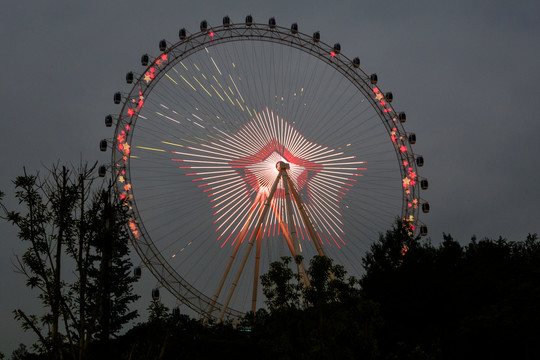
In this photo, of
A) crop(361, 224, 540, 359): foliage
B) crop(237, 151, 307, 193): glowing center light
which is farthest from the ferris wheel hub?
crop(361, 224, 540, 359): foliage

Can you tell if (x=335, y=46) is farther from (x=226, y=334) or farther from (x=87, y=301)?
(x=87, y=301)

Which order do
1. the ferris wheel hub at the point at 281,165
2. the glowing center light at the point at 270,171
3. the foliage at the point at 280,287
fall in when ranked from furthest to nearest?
the ferris wheel hub at the point at 281,165, the glowing center light at the point at 270,171, the foliage at the point at 280,287

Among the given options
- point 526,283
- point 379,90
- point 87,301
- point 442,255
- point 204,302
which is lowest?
point 87,301

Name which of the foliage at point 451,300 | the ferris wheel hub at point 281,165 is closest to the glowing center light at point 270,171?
the ferris wheel hub at point 281,165

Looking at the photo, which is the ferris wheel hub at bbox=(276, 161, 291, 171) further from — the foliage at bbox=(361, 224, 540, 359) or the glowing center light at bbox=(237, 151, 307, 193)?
the foliage at bbox=(361, 224, 540, 359)

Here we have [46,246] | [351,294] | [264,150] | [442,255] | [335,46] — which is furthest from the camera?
[335,46]

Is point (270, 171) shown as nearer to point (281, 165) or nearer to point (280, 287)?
point (281, 165)

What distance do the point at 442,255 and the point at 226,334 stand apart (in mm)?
14153

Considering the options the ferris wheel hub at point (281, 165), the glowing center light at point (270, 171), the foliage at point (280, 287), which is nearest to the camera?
the foliage at point (280, 287)

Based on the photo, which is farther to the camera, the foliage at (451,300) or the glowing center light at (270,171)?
the glowing center light at (270,171)

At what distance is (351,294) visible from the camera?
23.0 meters

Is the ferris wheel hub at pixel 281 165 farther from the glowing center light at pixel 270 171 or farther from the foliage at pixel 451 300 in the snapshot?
the foliage at pixel 451 300

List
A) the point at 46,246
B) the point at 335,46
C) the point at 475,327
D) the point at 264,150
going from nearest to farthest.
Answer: the point at 46,246 → the point at 475,327 → the point at 264,150 → the point at 335,46

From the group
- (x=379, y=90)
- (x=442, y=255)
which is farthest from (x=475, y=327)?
(x=379, y=90)
